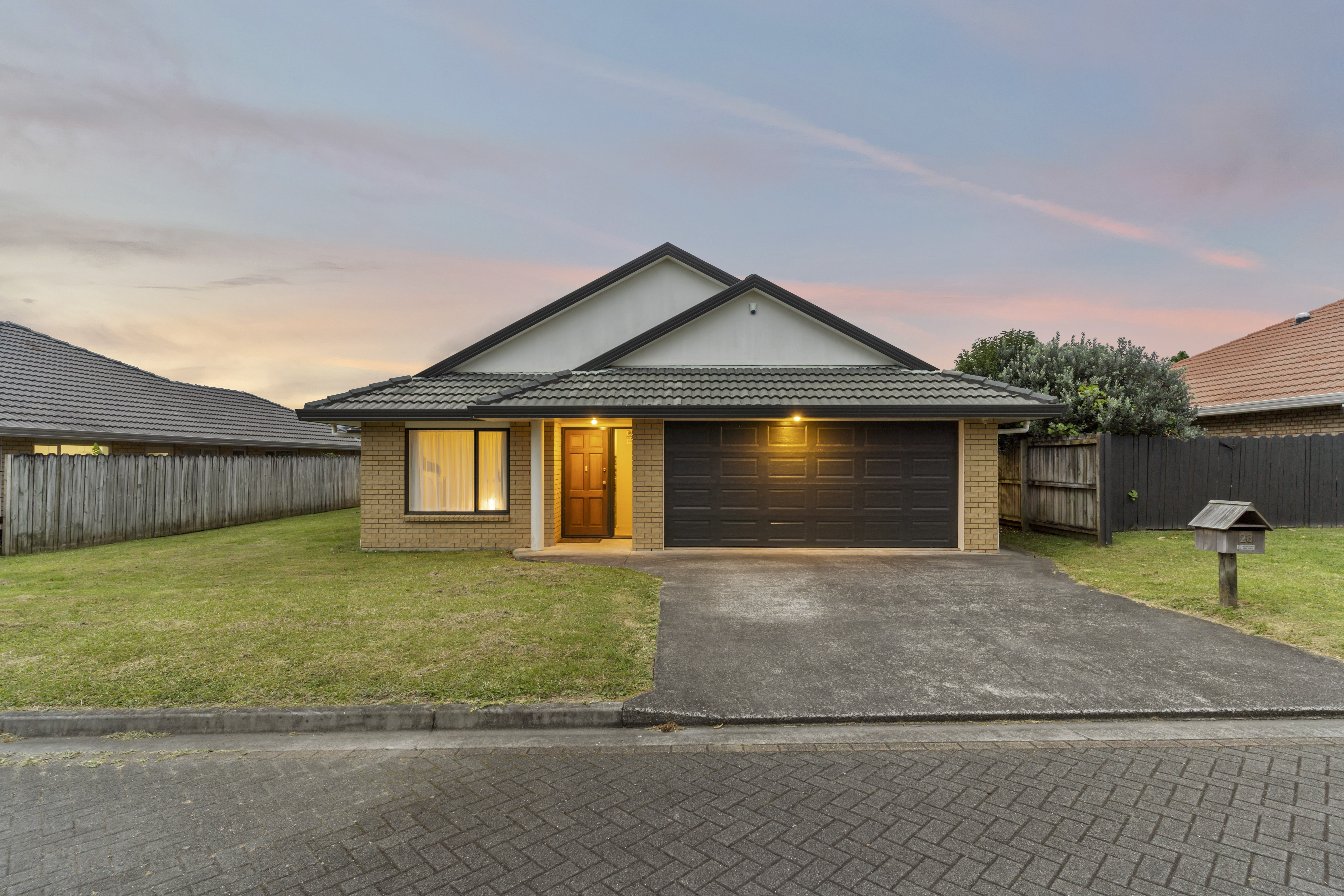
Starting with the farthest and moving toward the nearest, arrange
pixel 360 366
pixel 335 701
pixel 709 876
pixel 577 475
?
pixel 360 366
pixel 577 475
pixel 335 701
pixel 709 876

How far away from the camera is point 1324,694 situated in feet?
14.1

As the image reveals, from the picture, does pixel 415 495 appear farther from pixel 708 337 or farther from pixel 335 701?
pixel 335 701

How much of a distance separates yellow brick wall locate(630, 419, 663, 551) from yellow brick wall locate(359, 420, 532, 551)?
214 centimetres

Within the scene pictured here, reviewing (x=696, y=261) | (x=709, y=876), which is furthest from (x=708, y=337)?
(x=709, y=876)

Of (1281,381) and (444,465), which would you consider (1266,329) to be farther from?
(444,465)

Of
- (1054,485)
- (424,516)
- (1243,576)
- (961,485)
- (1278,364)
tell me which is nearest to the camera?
(1243,576)

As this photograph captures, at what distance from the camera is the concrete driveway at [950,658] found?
4152 mm

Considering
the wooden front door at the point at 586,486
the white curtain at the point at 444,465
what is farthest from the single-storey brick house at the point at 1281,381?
the white curtain at the point at 444,465

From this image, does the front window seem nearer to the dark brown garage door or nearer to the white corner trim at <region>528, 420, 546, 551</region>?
the white corner trim at <region>528, 420, 546, 551</region>

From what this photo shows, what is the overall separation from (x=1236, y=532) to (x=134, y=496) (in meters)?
19.2

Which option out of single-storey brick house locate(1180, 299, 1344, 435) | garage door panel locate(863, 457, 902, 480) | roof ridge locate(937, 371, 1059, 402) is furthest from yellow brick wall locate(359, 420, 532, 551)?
single-storey brick house locate(1180, 299, 1344, 435)

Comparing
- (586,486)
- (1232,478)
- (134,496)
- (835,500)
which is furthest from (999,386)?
(134,496)

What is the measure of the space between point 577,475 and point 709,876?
411 inches

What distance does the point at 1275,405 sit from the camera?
50.1 ft
